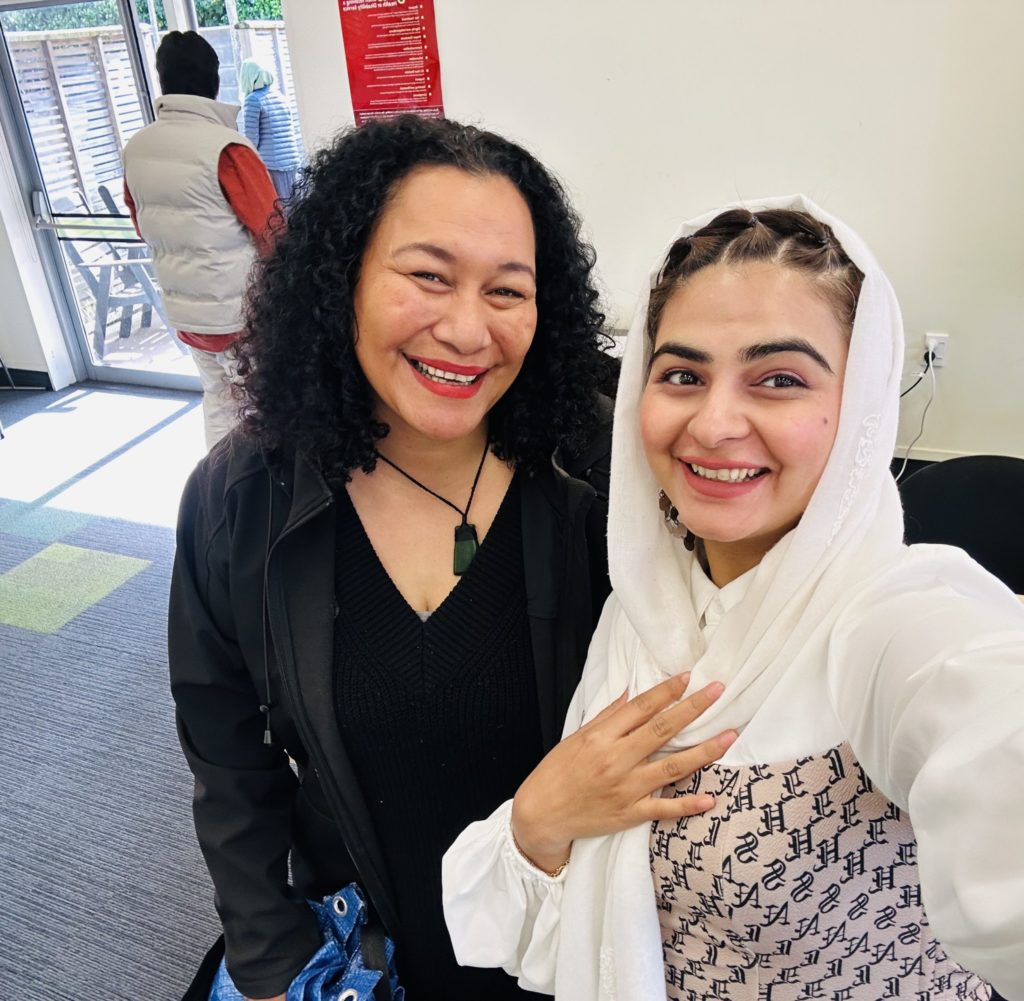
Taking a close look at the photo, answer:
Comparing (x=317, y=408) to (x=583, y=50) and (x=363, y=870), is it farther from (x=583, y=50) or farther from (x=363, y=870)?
(x=583, y=50)

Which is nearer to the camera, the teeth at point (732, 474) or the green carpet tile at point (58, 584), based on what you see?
the teeth at point (732, 474)

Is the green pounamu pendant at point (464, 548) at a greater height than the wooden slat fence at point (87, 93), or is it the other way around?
the wooden slat fence at point (87, 93)

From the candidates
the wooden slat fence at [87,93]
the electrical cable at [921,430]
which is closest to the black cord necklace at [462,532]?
the electrical cable at [921,430]

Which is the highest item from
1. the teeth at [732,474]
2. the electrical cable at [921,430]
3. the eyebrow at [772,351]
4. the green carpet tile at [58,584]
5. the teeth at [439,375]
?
the eyebrow at [772,351]

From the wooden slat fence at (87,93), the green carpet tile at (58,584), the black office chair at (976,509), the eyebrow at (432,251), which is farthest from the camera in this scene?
the wooden slat fence at (87,93)

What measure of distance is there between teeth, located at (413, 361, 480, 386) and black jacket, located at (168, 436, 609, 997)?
179 millimetres

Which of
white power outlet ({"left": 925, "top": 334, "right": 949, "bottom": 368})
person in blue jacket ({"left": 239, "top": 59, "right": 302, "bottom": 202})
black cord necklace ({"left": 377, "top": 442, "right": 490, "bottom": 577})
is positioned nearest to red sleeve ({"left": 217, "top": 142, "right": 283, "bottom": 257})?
person in blue jacket ({"left": 239, "top": 59, "right": 302, "bottom": 202})

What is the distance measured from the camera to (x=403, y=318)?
0.88 metres

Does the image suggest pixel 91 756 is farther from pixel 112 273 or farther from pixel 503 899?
pixel 112 273

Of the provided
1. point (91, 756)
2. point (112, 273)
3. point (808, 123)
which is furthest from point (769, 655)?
point (112, 273)

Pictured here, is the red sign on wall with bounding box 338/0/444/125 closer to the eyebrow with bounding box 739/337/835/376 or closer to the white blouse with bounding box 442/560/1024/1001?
the eyebrow with bounding box 739/337/835/376

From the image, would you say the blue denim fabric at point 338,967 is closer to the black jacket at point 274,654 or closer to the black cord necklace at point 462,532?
the black jacket at point 274,654

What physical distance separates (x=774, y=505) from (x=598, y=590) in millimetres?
363

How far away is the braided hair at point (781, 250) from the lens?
2.37 feet
